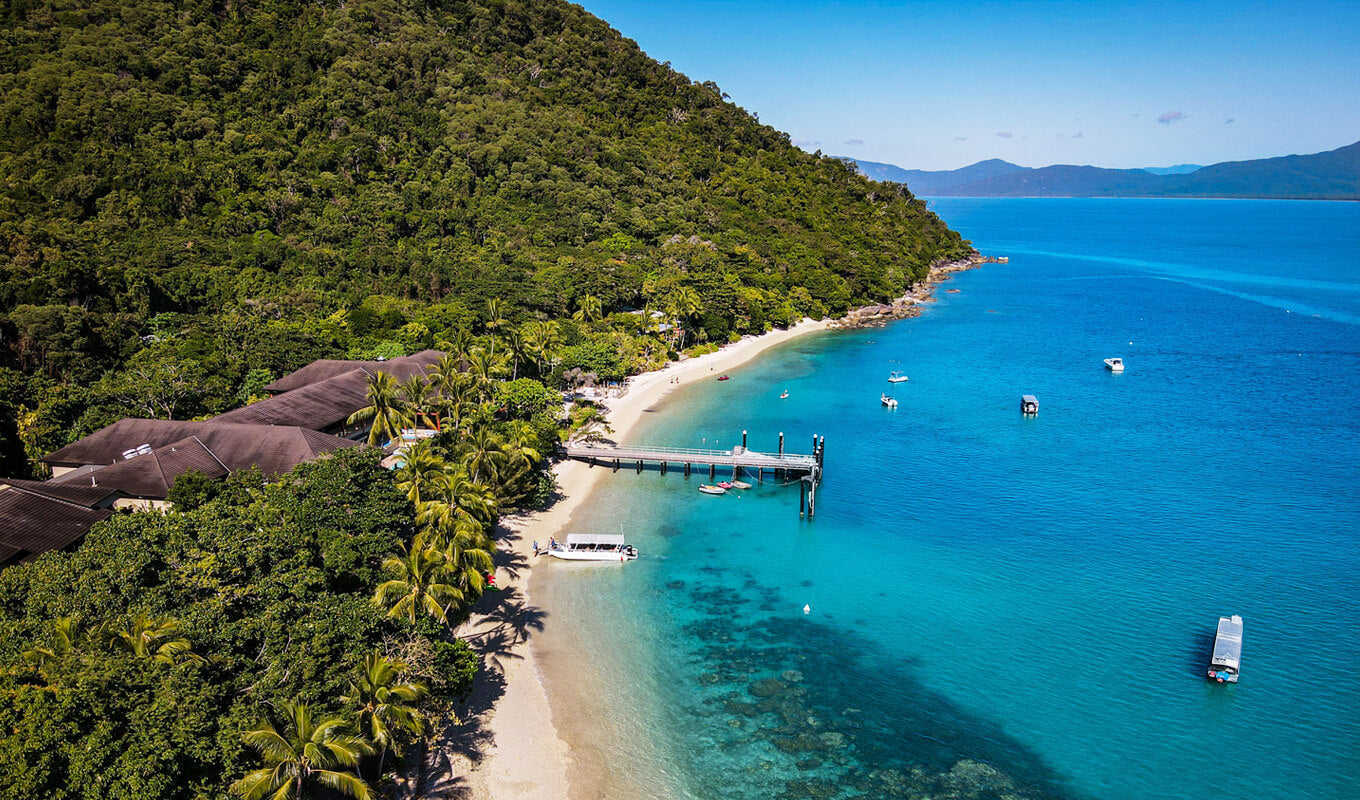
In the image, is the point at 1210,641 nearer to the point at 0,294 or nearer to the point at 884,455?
the point at 884,455

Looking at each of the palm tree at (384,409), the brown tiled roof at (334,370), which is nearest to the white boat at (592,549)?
the palm tree at (384,409)

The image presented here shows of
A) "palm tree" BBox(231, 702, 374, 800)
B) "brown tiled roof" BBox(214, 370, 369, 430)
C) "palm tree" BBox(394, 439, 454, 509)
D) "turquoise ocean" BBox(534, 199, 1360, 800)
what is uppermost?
"brown tiled roof" BBox(214, 370, 369, 430)

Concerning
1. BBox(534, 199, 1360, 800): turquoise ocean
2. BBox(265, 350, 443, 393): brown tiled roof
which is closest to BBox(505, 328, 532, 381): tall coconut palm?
BBox(265, 350, 443, 393): brown tiled roof

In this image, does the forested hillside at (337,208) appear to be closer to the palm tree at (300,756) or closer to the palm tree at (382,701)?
the palm tree at (382,701)

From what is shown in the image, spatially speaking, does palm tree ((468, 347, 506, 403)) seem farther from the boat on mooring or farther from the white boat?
the boat on mooring

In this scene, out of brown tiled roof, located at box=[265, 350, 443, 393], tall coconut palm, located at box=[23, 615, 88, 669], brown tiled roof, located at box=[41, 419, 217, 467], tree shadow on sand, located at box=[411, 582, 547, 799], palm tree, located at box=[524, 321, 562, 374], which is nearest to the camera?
tall coconut palm, located at box=[23, 615, 88, 669]

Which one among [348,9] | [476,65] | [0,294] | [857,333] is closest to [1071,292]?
[857,333]
